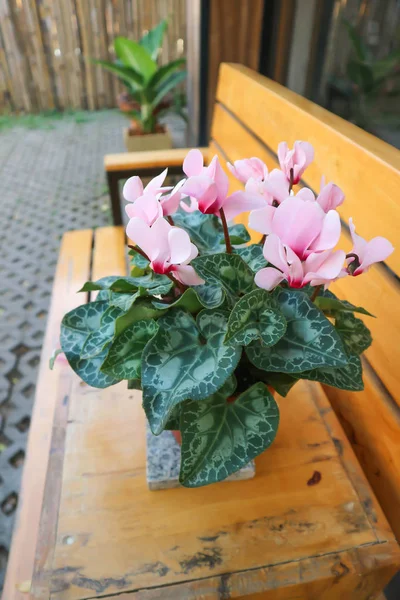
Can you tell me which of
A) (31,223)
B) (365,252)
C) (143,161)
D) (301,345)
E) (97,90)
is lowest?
(31,223)

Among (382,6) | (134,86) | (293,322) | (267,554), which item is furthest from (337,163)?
(134,86)

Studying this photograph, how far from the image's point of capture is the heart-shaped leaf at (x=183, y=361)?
47cm

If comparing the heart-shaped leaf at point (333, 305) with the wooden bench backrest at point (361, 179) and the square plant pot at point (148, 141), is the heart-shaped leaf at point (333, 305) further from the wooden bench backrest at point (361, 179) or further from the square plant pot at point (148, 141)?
the square plant pot at point (148, 141)

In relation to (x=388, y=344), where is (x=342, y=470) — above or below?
below

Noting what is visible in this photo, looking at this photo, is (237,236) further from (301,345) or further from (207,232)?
(301,345)

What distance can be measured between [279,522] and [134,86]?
10.3ft

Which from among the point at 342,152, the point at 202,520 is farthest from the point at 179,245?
the point at 342,152

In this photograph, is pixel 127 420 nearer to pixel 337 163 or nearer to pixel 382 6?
pixel 337 163

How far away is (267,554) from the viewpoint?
0.65 metres

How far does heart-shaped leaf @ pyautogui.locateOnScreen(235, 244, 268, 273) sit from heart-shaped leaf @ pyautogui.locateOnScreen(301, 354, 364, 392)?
5.9 inches

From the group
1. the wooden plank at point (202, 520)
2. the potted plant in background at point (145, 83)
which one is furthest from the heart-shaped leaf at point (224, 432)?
the potted plant in background at point (145, 83)

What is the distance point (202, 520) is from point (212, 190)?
514 mm

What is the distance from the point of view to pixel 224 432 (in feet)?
1.80

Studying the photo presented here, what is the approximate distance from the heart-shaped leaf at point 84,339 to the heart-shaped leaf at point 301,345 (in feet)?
0.64
